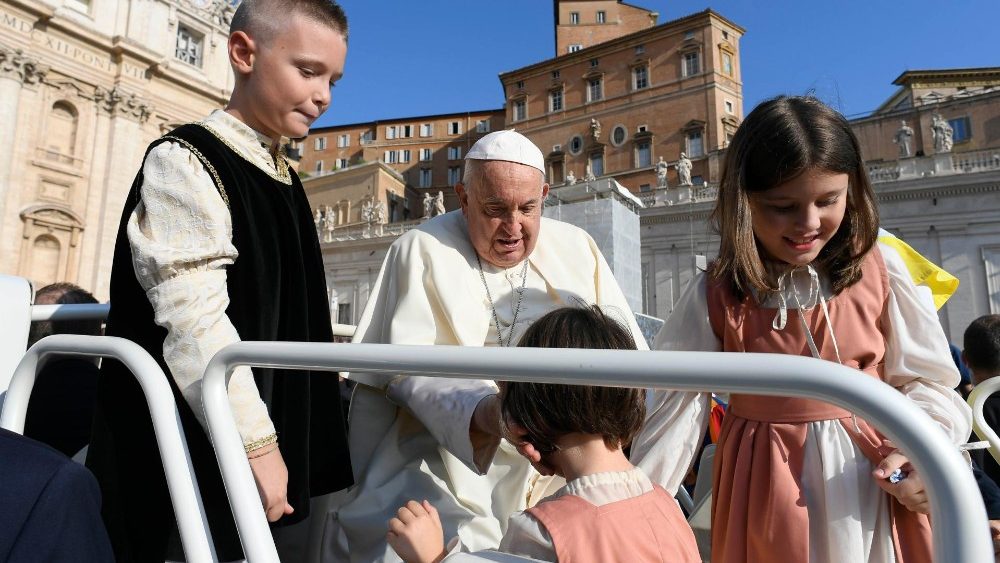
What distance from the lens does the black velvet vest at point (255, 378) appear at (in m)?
1.47

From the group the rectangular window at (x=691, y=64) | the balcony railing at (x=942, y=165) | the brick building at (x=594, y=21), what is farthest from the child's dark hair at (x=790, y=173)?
the brick building at (x=594, y=21)

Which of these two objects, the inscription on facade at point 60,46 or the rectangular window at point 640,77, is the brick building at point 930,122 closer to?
the rectangular window at point 640,77

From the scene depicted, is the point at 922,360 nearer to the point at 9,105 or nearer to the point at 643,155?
the point at 9,105

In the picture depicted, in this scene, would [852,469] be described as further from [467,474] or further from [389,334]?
[389,334]

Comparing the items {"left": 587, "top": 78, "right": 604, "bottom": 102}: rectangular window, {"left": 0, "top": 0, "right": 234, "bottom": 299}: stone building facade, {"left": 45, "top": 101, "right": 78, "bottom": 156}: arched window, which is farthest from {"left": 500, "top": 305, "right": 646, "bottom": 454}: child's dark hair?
{"left": 587, "top": 78, "right": 604, "bottom": 102}: rectangular window

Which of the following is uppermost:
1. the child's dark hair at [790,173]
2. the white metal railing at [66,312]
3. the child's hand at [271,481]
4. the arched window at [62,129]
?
the arched window at [62,129]

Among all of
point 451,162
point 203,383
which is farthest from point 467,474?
point 451,162

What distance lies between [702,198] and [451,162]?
27.1m

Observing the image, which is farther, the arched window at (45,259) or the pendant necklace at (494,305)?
the arched window at (45,259)

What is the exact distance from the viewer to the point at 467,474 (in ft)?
6.90

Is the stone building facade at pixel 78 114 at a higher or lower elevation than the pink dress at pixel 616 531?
higher

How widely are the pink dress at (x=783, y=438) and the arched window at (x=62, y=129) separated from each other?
28322 mm

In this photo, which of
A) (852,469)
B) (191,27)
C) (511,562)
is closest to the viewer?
(511,562)

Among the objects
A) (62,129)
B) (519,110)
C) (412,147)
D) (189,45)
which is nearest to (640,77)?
(519,110)
